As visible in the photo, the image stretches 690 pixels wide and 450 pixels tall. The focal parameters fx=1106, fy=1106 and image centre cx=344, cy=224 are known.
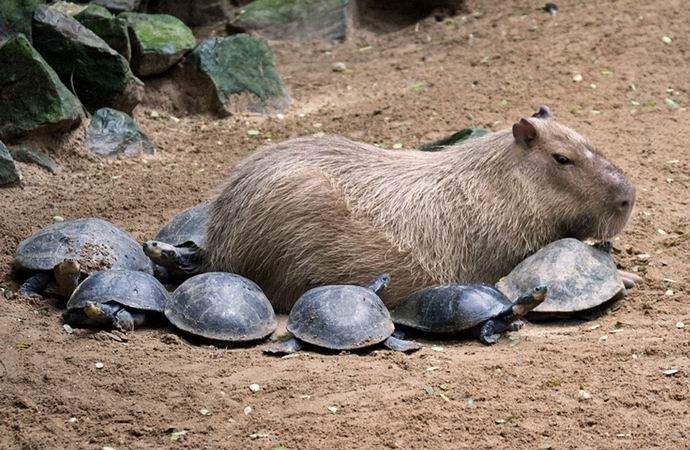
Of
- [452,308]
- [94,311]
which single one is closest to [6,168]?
[94,311]

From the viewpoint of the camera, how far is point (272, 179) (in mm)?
6895

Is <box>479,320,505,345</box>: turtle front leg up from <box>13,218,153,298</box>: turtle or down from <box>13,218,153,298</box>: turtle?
down

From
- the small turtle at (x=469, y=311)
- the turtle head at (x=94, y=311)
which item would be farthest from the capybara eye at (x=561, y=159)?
the turtle head at (x=94, y=311)

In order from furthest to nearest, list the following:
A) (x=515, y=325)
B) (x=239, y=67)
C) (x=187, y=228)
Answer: (x=239, y=67) → (x=187, y=228) → (x=515, y=325)

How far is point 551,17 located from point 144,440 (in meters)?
8.15

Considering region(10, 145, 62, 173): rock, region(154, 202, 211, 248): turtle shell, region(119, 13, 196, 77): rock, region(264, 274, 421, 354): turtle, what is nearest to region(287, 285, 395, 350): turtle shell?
region(264, 274, 421, 354): turtle

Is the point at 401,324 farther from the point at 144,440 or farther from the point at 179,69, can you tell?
the point at 179,69

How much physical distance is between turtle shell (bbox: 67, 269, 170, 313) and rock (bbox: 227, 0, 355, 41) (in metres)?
5.95

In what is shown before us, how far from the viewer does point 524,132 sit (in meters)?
7.07

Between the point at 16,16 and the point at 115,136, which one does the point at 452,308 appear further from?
the point at 16,16

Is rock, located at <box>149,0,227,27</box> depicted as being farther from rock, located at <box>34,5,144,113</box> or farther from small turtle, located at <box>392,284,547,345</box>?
small turtle, located at <box>392,284,547,345</box>

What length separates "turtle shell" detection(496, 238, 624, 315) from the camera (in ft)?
21.4

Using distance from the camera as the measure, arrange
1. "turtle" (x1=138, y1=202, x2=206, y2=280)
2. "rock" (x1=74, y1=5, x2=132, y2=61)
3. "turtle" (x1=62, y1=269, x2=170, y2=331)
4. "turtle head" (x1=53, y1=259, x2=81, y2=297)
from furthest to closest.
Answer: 1. "rock" (x1=74, y1=5, x2=132, y2=61)
2. "turtle" (x1=138, y1=202, x2=206, y2=280)
3. "turtle head" (x1=53, y1=259, x2=81, y2=297)
4. "turtle" (x1=62, y1=269, x2=170, y2=331)

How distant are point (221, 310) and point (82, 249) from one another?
1238 mm
